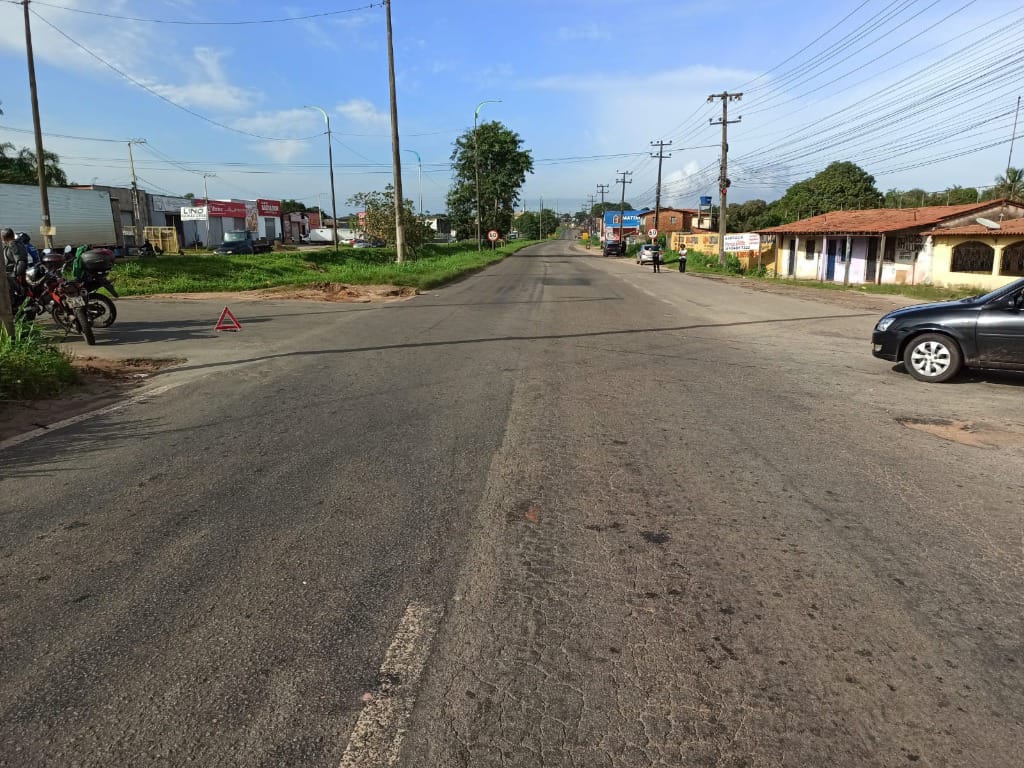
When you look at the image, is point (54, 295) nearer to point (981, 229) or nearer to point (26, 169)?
point (981, 229)

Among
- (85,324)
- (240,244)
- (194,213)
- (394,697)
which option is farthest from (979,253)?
(194,213)

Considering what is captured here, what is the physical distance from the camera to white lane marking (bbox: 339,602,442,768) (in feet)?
7.57

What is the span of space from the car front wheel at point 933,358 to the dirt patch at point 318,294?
13883 millimetres

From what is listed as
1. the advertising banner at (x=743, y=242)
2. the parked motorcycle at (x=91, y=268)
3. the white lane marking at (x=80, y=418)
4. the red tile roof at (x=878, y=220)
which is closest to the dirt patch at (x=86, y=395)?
the white lane marking at (x=80, y=418)

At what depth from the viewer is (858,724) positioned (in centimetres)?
245

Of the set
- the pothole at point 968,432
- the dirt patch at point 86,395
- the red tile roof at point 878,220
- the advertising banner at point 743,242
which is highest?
the red tile roof at point 878,220

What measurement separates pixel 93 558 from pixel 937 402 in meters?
7.92

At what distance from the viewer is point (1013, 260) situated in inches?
984

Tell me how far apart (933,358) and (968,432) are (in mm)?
2635

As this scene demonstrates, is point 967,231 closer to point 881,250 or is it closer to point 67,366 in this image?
point 881,250

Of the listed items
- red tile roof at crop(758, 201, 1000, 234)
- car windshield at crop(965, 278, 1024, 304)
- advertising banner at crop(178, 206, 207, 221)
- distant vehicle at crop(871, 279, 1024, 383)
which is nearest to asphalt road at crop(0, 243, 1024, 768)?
distant vehicle at crop(871, 279, 1024, 383)

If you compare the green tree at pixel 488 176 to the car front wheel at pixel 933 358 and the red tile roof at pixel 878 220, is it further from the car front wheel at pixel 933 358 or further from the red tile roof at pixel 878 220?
the car front wheel at pixel 933 358

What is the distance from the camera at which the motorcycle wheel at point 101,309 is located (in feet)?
39.7

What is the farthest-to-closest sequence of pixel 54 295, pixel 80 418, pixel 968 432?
pixel 54 295 → pixel 80 418 → pixel 968 432
